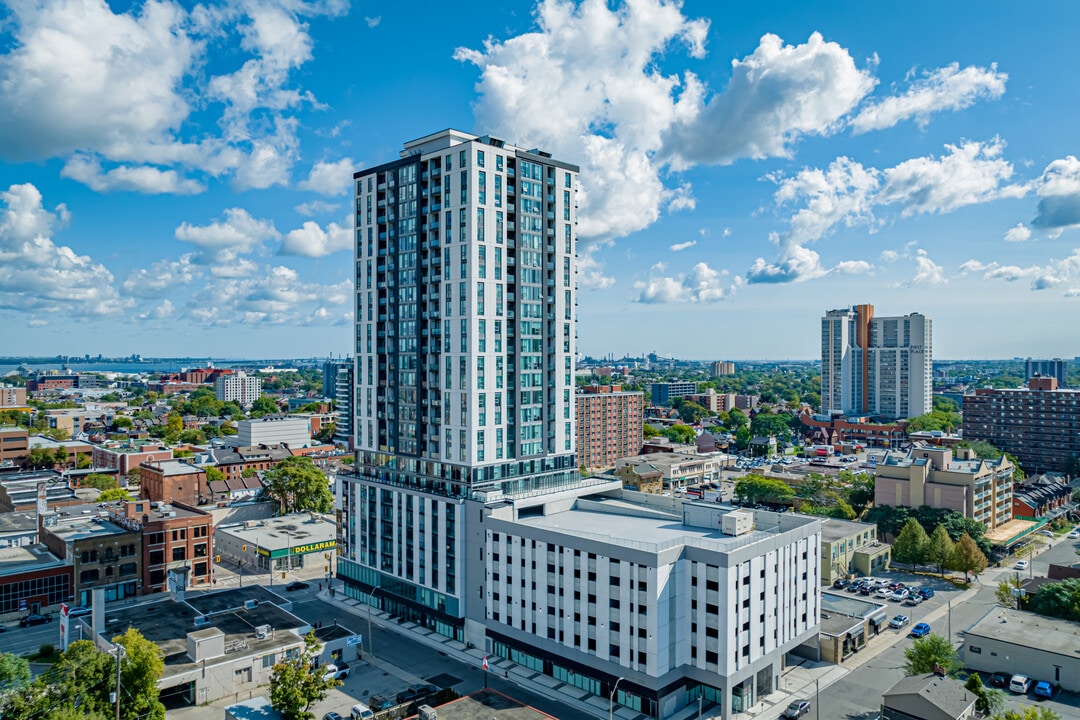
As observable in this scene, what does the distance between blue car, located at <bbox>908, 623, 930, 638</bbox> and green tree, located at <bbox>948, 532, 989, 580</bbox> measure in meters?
23.8

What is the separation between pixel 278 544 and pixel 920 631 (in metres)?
90.6

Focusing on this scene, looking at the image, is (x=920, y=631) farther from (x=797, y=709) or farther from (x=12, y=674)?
(x=12, y=674)

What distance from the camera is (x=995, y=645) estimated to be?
236ft

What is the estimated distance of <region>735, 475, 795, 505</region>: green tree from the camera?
469 feet

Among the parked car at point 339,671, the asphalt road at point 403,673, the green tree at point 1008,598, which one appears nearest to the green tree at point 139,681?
the asphalt road at point 403,673

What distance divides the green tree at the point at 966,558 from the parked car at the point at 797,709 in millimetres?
53159

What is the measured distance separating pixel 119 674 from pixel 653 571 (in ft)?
140

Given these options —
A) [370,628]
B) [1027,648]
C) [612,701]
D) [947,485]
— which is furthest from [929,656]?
[947,485]

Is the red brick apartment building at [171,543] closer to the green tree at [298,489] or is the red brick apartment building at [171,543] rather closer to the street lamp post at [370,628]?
the street lamp post at [370,628]

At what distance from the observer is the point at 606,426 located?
190 meters

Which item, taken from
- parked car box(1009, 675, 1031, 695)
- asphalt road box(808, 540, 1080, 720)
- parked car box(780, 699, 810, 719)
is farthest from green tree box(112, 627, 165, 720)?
parked car box(1009, 675, 1031, 695)

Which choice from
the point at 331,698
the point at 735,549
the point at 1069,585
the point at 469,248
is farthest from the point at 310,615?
the point at 1069,585

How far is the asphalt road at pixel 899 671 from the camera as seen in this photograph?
6347 cm

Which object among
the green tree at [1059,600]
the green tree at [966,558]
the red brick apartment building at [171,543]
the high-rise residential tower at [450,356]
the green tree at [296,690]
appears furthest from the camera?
the green tree at [966,558]
